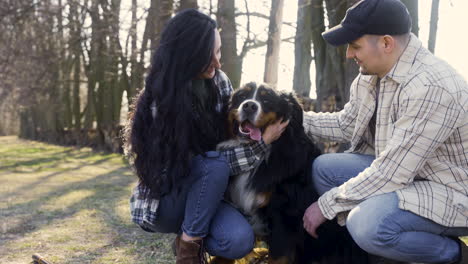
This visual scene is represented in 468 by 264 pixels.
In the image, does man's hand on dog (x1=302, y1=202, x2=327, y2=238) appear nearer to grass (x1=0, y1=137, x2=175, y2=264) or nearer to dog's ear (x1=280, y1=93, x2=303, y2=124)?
dog's ear (x1=280, y1=93, x2=303, y2=124)

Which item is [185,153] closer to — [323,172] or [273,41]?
[323,172]

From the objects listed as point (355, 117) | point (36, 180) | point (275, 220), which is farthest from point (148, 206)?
point (36, 180)

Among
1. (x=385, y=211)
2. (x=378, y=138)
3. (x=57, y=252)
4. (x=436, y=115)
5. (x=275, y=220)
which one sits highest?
(x=436, y=115)

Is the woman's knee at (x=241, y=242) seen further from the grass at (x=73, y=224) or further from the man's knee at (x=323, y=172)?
the grass at (x=73, y=224)

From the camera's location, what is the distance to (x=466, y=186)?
2395mm

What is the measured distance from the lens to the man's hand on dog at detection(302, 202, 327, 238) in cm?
265

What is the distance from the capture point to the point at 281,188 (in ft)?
9.54

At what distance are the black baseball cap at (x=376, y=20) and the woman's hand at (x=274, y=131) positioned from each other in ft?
2.17

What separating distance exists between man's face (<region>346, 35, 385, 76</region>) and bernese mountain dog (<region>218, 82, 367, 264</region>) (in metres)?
0.57

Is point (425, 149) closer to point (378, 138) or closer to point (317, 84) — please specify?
point (378, 138)

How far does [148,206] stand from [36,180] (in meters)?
5.94

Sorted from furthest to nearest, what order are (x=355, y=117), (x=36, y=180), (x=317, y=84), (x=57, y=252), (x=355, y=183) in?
(x=36, y=180) → (x=317, y=84) → (x=57, y=252) → (x=355, y=117) → (x=355, y=183)

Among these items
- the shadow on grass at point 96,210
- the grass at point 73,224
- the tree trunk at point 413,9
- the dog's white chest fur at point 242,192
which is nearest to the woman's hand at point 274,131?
the dog's white chest fur at point 242,192

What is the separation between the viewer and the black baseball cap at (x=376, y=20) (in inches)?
95.5
